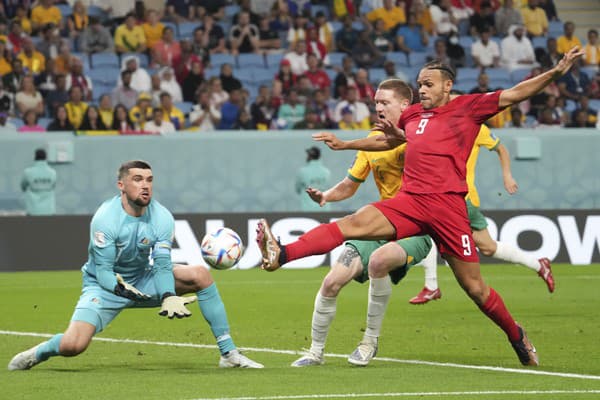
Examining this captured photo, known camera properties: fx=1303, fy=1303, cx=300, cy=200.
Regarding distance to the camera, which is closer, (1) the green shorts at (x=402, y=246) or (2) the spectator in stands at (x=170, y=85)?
(1) the green shorts at (x=402, y=246)

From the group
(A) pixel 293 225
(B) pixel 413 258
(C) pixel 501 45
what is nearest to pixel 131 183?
(B) pixel 413 258

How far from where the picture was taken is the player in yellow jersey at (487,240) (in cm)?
1241

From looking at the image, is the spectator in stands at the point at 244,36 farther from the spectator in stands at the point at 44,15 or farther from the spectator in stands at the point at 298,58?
the spectator in stands at the point at 44,15

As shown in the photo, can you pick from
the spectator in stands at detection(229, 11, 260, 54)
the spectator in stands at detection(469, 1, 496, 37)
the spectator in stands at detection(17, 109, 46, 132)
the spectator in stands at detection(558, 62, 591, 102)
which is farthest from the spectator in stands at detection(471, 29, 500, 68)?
the spectator in stands at detection(17, 109, 46, 132)

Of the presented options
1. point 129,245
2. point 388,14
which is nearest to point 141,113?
point 388,14

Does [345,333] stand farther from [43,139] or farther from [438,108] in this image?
[43,139]

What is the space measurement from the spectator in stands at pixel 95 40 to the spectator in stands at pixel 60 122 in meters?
3.02

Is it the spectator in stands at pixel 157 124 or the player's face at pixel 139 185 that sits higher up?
the player's face at pixel 139 185

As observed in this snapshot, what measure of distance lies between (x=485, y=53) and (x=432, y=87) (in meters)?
16.4

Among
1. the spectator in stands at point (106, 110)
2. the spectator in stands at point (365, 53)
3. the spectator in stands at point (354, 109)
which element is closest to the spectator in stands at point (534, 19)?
the spectator in stands at point (365, 53)

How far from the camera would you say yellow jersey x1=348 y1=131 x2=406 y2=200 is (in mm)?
9516

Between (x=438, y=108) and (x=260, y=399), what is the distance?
100 inches

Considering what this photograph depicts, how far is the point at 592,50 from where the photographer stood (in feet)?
83.1

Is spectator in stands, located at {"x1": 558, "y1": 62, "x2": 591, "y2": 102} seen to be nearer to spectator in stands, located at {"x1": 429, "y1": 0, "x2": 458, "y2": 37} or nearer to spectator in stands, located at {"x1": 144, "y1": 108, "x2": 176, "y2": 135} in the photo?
spectator in stands, located at {"x1": 429, "y1": 0, "x2": 458, "y2": 37}
